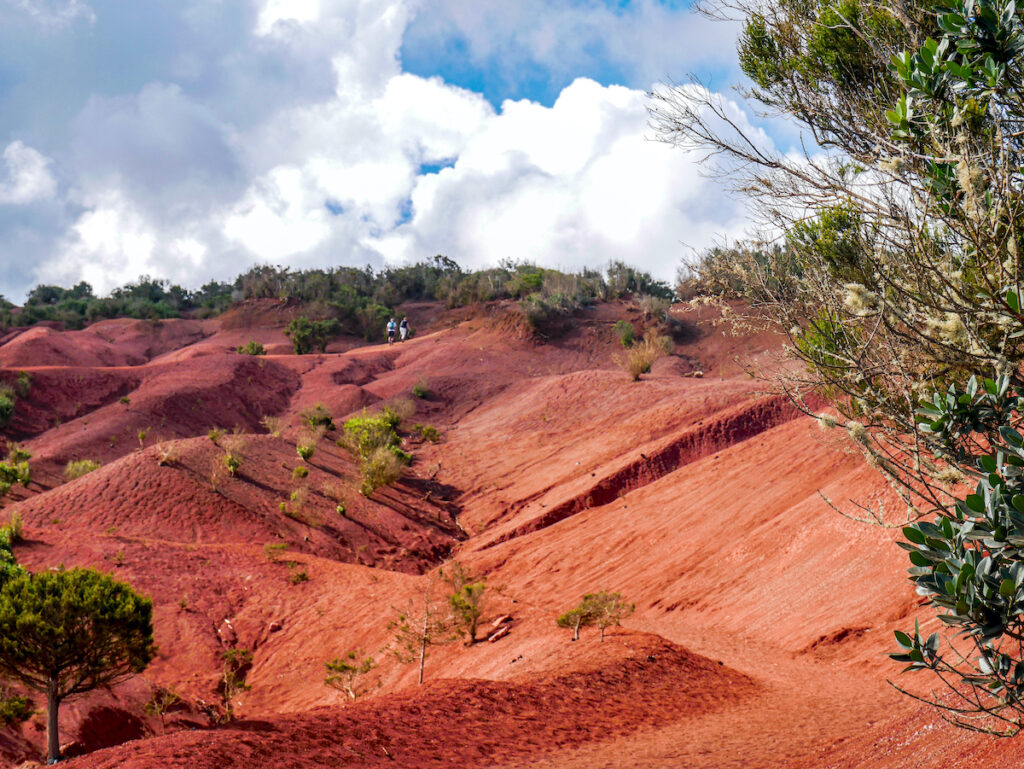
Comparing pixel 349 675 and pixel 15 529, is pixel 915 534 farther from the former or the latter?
pixel 15 529

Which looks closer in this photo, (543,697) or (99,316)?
(543,697)

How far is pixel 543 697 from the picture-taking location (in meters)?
7.96

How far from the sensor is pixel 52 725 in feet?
27.5

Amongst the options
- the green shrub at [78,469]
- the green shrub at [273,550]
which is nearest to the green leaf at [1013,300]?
the green shrub at [273,550]

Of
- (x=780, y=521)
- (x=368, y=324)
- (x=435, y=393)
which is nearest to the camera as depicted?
(x=780, y=521)

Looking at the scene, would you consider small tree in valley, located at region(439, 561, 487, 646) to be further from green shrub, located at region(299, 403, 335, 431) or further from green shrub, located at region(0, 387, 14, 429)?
green shrub, located at region(0, 387, 14, 429)

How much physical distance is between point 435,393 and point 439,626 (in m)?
23.6

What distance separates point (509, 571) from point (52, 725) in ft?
32.0

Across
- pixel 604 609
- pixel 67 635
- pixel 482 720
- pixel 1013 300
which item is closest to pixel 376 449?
pixel 604 609

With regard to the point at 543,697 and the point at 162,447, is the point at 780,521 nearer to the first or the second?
the point at 543,697

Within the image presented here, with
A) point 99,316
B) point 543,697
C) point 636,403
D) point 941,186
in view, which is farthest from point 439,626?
point 99,316

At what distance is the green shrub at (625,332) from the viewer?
39.3 meters

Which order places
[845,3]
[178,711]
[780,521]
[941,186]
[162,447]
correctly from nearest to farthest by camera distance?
[941,186] < [845,3] < [178,711] < [780,521] < [162,447]

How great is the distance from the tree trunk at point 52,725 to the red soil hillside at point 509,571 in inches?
21.7
